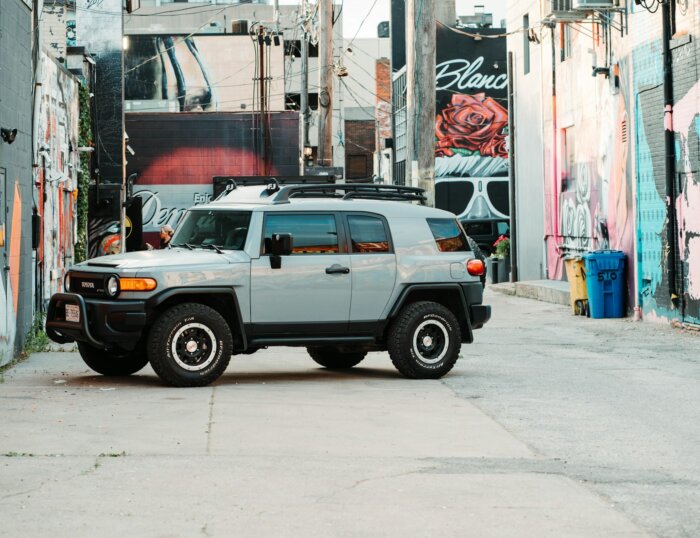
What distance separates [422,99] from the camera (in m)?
20.6

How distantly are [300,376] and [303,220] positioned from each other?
1.74 metres

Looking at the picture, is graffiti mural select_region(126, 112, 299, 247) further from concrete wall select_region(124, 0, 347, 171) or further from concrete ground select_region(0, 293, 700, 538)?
concrete ground select_region(0, 293, 700, 538)

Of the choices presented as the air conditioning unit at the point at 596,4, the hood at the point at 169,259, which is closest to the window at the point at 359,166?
the air conditioning unit at the point at 596,4

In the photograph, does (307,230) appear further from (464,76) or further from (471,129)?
(464,76)

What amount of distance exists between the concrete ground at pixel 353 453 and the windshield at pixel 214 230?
1.42 m

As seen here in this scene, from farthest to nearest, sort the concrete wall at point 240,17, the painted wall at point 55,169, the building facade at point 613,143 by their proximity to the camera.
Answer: the concrete wall at point 240,17 < the building facade at point 613,143 < the painted wall at point 55,169

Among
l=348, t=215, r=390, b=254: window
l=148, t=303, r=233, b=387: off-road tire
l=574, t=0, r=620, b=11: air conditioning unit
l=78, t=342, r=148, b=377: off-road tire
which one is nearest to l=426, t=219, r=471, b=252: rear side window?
l=348, t=215, r=390, b=254: window

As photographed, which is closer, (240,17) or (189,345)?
(189,345)

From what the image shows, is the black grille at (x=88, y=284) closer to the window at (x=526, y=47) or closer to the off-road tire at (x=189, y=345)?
the off-road tire at (x=189, y=345)

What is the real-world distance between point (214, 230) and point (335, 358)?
2357 millimetres

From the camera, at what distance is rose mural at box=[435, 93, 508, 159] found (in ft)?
195

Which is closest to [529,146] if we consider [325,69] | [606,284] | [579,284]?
[325,69]

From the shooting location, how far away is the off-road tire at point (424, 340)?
1324cm

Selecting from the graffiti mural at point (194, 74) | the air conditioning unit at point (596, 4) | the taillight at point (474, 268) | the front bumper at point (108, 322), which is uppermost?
the graffiti mural at point (194, 74)
